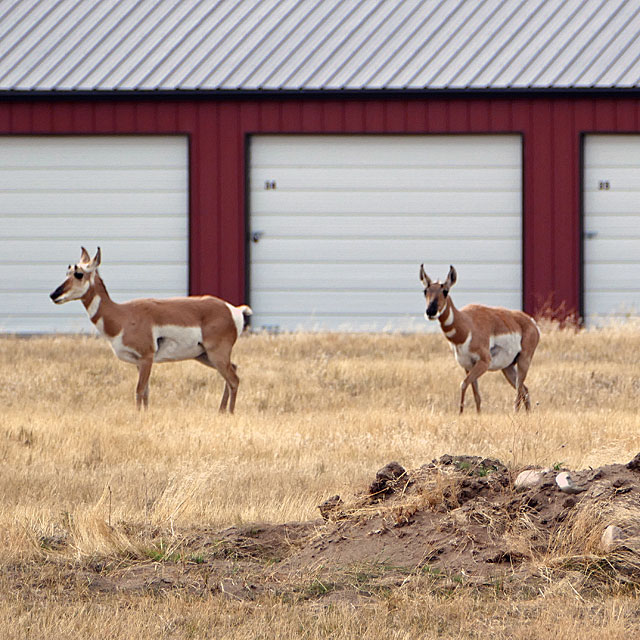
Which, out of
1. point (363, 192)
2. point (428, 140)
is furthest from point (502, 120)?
point (363, 192)

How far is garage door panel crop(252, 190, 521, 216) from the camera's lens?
19.1m

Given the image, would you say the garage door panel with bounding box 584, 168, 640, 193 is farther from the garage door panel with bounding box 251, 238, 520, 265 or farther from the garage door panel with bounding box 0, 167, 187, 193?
the garage door panel with bounding box 0, 167, 187, 193

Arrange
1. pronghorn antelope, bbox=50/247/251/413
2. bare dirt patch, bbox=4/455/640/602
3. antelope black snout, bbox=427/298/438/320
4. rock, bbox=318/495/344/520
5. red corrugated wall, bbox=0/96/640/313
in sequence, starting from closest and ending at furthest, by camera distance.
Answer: bare dirt patch, bbox=4/455/640/602
rock, bbox=318/495/344/520
antelope black snout, bbox=427/298/438/320
pronghorn antelope, bbox=50/247/251/413
red corrugated wall, bbox=0/96/640/313

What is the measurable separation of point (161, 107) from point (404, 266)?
4672 mm

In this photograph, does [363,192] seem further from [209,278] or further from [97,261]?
[97,261]

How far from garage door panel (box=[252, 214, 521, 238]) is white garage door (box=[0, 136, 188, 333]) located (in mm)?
1517

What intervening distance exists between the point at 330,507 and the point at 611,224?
43.4ft

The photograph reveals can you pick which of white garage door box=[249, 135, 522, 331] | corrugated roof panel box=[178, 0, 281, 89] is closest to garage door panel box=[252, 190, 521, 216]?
white garage door box=[249, 135, 522, 331]

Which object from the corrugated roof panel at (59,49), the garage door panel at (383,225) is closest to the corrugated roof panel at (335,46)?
the garage door panel at (383,225)

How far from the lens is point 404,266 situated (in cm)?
1916

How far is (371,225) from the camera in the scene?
19.2 m

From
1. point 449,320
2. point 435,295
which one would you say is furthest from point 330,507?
point 449,320

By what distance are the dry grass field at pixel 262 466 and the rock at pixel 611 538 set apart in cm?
8

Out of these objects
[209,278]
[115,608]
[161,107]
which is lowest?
[115,608]
